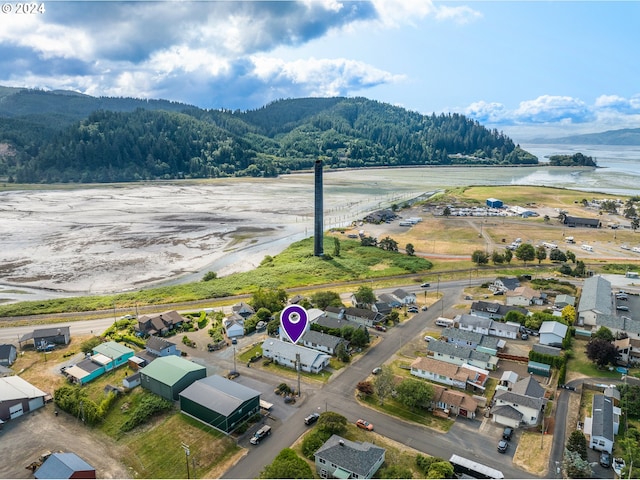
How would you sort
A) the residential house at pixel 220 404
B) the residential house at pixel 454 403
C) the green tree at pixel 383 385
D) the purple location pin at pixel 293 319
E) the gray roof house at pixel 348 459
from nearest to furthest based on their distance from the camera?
1. the gray roof house at pixel 348 459
2. the residential house at pixel 220 404
3. the residential house at pixel 454 403
4. the green tree at pixel 383 385
5. the purple location pin at pixel 293 319

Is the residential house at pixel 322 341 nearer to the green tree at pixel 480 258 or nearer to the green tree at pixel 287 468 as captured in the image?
the green tree at pixel 287 468

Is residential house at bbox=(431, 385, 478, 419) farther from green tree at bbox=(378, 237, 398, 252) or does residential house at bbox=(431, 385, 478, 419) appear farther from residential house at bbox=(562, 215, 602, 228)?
residential house at bbox=(562, 215, 602, 228)

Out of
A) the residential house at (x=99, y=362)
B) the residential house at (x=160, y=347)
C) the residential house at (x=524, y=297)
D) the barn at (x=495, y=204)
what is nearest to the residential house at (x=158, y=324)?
the residential house at (x=160, y=347)

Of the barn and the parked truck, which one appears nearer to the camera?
the parked truck

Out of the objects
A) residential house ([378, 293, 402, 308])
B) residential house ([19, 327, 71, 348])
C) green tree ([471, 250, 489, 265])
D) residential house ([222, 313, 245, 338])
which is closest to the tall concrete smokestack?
residential house ([378, 293, 402, 308])

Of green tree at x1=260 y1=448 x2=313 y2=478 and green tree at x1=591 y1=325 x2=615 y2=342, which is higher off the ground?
green tree at x1=591 y1=325 x2=615 y2=342

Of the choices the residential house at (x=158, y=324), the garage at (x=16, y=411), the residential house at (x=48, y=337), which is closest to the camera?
the garage at (x=16, y=411)

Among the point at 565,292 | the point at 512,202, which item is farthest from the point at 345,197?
the point at 565,292
